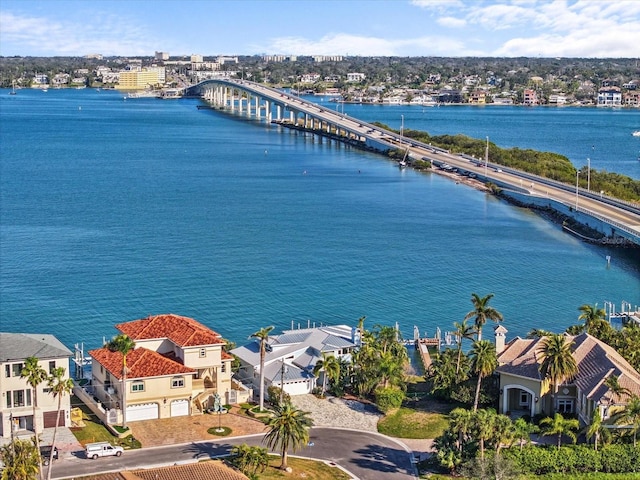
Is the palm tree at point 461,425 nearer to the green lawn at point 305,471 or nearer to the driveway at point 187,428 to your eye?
the green lawn at point 305,471

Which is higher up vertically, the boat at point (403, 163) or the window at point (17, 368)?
the boat at point (403, 163)

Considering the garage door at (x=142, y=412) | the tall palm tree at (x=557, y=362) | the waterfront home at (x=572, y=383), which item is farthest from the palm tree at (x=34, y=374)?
the tall palm tree at (x=557, y=362)

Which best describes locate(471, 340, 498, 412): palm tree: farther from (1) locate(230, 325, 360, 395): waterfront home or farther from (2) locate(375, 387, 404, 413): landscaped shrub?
(1) locate(230, 325, 360, 395): waterfront home

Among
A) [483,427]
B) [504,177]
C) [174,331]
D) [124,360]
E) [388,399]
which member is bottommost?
[388,399]

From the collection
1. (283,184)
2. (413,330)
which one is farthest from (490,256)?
(283,184)

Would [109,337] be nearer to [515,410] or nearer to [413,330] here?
[413,330]

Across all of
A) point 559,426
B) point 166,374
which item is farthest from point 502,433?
point 166,374

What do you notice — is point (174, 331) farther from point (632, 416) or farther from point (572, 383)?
point (632, 416)
